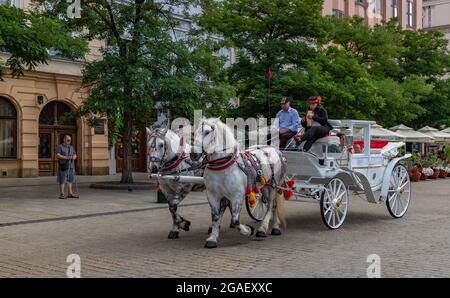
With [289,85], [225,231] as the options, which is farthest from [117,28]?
[225,231]

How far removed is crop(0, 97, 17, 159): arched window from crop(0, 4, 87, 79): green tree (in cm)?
955

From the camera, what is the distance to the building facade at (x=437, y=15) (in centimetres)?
6788

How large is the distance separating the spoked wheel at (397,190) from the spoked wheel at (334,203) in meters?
1.62

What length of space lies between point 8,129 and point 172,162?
18.9 metres

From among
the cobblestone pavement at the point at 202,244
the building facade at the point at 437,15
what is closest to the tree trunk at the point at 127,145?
the cobblestone pavement at the point at 202,244

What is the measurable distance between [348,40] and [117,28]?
14.0 metres

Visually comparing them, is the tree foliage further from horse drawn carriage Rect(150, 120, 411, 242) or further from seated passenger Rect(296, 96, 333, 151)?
seated passenger Rect(296, 96, 333, 151)

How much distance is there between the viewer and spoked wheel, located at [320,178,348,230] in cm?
1045

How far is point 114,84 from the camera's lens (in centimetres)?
1911

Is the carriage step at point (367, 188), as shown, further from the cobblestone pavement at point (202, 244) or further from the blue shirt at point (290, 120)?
the blue shirt at point (290, 120)

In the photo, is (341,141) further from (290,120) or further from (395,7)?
(395,7)

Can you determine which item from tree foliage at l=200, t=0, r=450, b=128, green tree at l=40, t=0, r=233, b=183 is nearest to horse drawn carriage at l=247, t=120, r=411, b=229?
green tree at l=40, t=0, r=233, b=183

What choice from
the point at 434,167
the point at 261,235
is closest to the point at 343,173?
the point at 261,235
